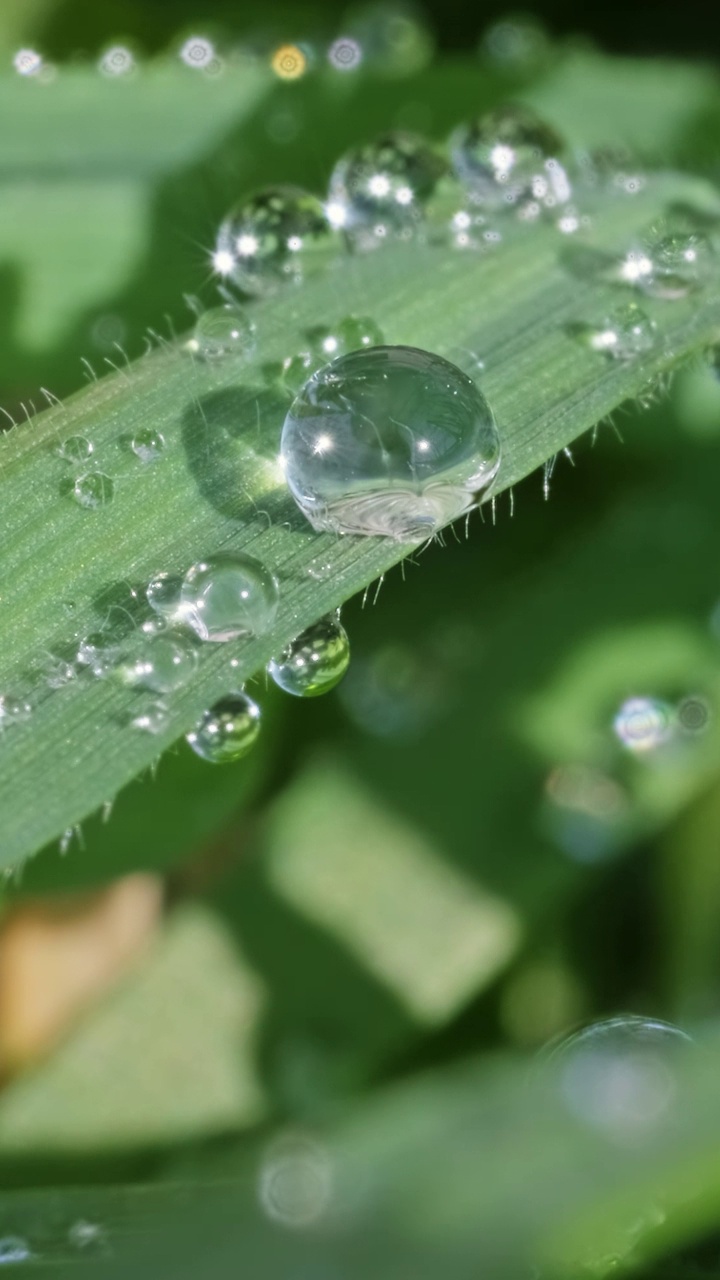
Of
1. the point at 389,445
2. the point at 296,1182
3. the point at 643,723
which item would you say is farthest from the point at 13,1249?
the point at 643,723

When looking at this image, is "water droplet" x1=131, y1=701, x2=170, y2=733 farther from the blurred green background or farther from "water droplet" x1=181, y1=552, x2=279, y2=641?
the blurred green background

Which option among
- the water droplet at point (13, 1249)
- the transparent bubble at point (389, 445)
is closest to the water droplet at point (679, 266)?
the transparent bubble at point (389, 445)

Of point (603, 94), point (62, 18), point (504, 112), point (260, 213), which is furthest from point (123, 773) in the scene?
point (62, 18)

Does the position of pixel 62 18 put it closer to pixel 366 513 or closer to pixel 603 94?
pixel 603 94

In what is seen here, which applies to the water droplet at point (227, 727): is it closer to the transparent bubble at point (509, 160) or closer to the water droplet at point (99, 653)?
the water droplet at point (99, 653)

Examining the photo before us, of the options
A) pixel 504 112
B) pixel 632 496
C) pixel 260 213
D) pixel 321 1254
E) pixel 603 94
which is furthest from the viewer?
pixel 632 496

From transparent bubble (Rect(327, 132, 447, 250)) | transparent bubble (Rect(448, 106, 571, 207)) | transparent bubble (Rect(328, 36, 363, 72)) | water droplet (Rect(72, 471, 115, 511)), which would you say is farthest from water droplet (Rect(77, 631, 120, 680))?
transparent bubble (Rect(328, 36, 363, 72))

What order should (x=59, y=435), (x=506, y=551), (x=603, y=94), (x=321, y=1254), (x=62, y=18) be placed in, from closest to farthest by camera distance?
(x=321, y=1254) < (x=59, y=435) < (x=603, y=94) < (x=506, y=551) < (x=62, y=18)
